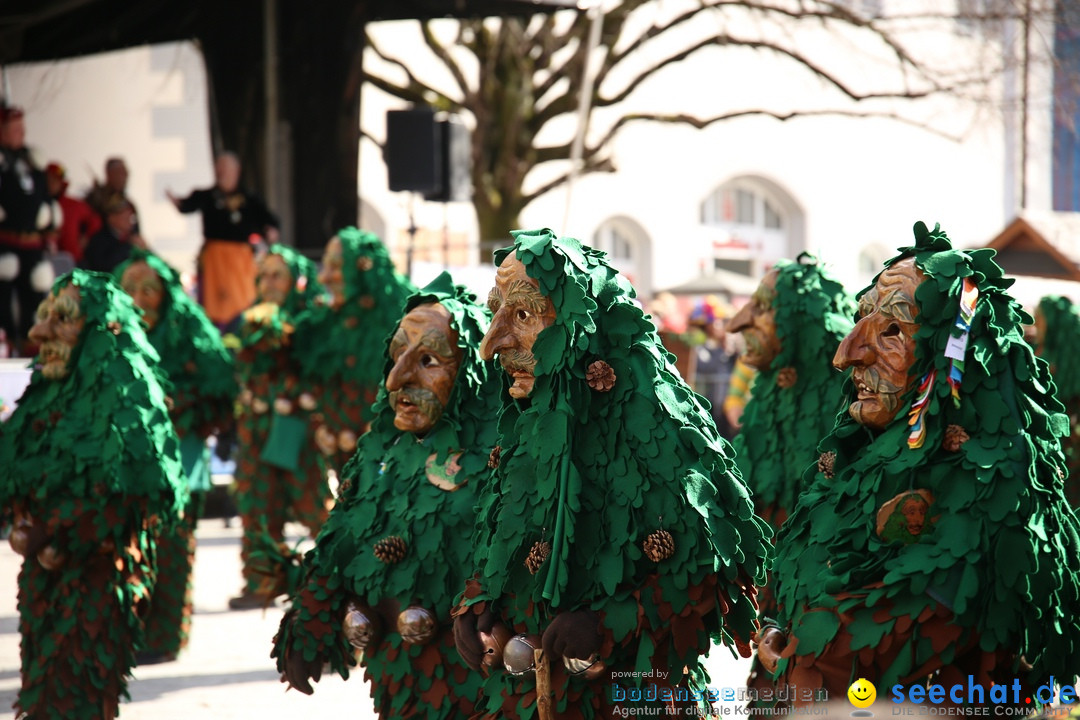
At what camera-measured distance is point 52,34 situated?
17.3m

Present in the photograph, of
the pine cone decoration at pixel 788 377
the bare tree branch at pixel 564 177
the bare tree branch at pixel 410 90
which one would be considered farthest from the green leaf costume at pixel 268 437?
the bare tree branch at pixel 410 90

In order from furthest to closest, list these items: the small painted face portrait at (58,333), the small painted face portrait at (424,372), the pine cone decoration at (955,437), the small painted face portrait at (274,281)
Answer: the small painted face portrait at (274,281), the small painted face portrait at (58,333), the small painted face portrait at (424,372), the pine cone decoration at (955,437)

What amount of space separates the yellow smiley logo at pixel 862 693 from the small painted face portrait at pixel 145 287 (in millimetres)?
6086

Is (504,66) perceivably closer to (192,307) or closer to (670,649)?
(192,307)

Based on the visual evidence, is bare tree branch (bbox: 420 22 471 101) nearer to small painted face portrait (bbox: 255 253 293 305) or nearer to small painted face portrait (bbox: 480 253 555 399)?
small painted face portrait (bbox: 255 253 293 305)

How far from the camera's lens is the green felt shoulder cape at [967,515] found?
3721mm

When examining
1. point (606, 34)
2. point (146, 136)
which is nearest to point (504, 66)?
point (606, 34)

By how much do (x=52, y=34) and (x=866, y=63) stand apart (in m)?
19.7

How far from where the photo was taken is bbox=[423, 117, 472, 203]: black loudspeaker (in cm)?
1413

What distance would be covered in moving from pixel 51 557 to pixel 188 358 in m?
3.22

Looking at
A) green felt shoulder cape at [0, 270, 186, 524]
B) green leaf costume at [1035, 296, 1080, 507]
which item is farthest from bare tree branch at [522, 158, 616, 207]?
green felt shoulder cape at [0, 270, 186, 524]

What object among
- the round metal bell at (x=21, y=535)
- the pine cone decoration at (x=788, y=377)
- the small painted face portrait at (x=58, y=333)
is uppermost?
the small painted face portrait at (x=58, y=333)

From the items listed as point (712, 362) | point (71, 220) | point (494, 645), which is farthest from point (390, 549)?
point (712, 362)

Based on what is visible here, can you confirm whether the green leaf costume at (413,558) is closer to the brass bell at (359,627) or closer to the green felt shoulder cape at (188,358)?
the brass bell at (359,627)
